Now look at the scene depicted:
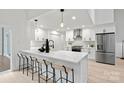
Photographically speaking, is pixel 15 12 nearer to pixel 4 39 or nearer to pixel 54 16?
pixel 54 16

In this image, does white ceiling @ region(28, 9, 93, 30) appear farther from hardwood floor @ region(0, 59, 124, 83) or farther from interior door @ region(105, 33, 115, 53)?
hardwood floor @ region(0, 59, 124, 83)

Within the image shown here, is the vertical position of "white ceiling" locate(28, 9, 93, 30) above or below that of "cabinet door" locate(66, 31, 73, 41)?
above

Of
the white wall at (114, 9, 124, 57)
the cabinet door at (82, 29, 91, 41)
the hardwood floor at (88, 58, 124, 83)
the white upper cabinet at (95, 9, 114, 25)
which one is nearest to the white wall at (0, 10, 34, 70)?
the hardwood floor at (88, 58, 124, 83)

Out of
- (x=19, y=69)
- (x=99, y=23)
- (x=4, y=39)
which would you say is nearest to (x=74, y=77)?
(x=19, y=69)

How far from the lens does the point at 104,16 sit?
6.77 meters

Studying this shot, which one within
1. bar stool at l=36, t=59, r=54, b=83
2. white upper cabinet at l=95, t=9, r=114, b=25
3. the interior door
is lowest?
bar stool at l=36, t=59, r=54, b=83

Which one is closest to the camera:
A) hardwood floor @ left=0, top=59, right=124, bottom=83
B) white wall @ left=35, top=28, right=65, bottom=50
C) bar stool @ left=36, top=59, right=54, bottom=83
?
bar stool @ left=36, top=59, right=54, bottom=83

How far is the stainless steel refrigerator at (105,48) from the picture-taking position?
654 centimetres

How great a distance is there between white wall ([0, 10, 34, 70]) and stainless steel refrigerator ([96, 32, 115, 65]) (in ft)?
13.9

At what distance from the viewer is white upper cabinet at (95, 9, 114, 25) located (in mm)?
6496

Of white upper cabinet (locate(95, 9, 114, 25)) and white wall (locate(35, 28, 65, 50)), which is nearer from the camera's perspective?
white upper cabinet (locate(95, 9, 114, 25))

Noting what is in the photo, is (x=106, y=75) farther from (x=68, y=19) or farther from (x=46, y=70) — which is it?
(x=68, y=19)

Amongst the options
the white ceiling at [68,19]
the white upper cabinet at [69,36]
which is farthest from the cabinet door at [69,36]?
the white ceiling at [68,19]

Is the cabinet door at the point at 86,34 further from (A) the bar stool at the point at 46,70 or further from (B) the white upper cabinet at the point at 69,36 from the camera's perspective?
(A) the bar stool at the point at 46,70
